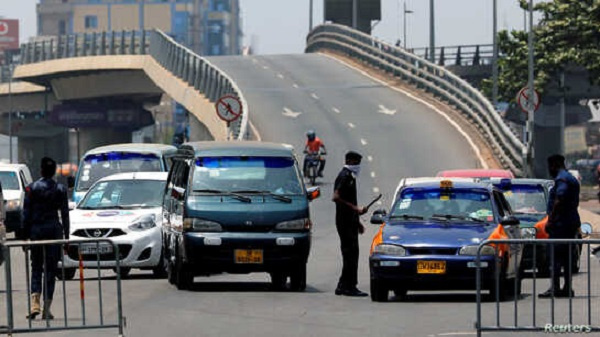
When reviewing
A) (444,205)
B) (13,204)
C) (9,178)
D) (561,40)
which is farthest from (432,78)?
(444,205)

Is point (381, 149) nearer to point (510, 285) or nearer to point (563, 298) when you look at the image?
point (510, 285)

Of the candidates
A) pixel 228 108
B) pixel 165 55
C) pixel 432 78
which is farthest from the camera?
pixel 165 55

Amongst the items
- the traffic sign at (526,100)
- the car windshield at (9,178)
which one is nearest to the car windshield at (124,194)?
the car windshield at (9,178)

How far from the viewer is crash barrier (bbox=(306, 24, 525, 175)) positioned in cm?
4972

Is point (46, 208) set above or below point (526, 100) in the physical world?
below

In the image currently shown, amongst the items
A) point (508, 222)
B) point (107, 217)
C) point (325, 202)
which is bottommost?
point (325, 202)

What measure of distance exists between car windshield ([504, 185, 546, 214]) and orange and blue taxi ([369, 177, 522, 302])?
4863 mm

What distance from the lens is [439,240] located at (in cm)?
1741

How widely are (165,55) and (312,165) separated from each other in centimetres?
2907

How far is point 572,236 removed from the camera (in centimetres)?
1830

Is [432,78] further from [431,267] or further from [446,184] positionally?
[431,267]

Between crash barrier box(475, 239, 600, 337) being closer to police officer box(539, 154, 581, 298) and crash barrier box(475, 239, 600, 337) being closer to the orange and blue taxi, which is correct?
the orange and blue taxi

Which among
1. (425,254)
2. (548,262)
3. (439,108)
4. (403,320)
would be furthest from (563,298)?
(439,108)

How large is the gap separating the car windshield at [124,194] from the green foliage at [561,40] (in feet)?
87.7
